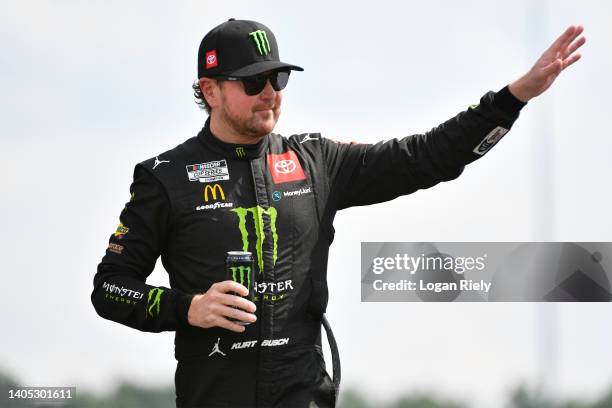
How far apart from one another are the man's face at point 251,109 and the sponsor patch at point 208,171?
92mm

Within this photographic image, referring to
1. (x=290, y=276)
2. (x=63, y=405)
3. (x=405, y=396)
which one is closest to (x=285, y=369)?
(x=290, y=276)

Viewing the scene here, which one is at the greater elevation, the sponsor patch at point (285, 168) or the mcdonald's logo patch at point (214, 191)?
the sponsor patch at point (285, 168)

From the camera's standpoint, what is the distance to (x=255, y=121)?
1950 millimetres

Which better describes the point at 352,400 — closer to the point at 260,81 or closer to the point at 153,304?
the point at 153,304

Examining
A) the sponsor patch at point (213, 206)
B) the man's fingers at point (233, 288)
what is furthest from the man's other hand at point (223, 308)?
the sponsor patch at point (213, 206)

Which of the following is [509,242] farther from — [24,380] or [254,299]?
[24,380]

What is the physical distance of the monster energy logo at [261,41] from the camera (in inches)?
77.4

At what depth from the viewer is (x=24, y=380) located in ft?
10.9

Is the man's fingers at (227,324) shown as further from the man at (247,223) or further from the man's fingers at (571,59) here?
the man's fingers at (571,59)

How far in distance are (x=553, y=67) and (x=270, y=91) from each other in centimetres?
63

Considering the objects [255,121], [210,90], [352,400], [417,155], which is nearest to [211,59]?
[210,90]

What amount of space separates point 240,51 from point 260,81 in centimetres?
9

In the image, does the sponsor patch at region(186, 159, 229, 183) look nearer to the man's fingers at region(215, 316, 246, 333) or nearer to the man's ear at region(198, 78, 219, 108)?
the man's ear at region(198, 78, 219, 108)

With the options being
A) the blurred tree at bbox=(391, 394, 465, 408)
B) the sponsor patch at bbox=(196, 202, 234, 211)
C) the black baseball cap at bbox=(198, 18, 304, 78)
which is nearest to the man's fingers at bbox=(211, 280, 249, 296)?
the sponsor patch at bbox=(196, 202, 234, 211)
